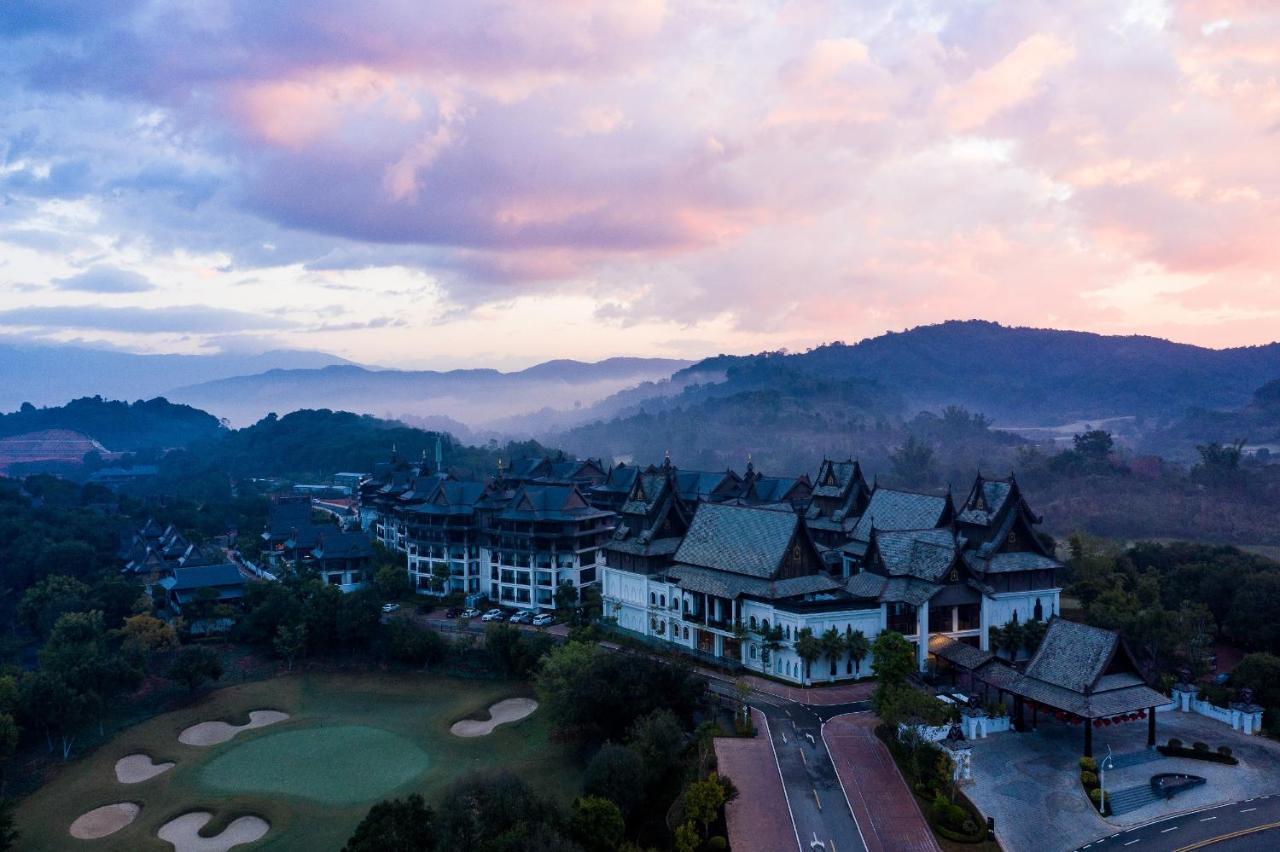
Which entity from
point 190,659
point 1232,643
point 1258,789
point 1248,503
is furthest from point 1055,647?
point 1248,503

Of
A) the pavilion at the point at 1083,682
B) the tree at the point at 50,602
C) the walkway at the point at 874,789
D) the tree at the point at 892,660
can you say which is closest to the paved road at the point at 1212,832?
the pavilion at the point at 1083,682

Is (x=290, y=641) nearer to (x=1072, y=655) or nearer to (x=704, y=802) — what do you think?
(x=704, y=802)

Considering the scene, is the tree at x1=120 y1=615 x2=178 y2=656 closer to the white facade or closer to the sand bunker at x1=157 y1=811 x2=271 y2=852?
Result: the sand bunker at x1=157 y1=811 x2=271 y2=852

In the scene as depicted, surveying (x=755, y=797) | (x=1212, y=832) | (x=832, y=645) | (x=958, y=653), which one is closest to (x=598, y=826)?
(x=755, y=797)

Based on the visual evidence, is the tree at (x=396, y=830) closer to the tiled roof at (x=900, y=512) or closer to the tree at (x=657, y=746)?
the tree at (x=657, y=746)

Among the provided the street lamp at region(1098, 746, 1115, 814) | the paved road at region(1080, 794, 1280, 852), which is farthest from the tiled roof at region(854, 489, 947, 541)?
the paved road at region(1080, 794, 1280, 852)

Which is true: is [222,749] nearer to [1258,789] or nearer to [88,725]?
[88,725]

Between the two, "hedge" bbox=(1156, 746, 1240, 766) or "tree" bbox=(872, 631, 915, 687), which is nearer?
"hedge" bbox=(1156, 746, 1240, 766)
